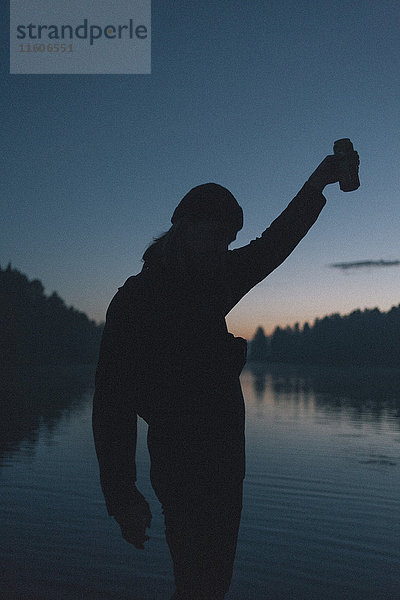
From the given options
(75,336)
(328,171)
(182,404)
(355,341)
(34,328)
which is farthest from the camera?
(355,341)

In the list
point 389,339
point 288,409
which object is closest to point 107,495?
point 288,409

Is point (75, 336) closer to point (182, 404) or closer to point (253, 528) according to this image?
point (253, 528)

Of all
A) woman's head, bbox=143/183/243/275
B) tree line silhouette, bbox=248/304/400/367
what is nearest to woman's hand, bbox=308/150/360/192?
woman's head, bbox=143/183/243/275

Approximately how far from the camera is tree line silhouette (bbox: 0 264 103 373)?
76812 mm

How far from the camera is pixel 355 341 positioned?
167000mm

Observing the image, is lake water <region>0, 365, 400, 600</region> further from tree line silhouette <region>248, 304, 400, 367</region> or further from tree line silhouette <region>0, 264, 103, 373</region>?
tree line silhouette <region>248, 304, 400, 367</region>

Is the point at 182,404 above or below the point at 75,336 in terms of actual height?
below

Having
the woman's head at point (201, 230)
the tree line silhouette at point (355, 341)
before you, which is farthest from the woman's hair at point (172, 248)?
the tree line silhouette at point (355, 341)

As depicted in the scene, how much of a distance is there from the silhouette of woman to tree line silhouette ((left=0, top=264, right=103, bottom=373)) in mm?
75066

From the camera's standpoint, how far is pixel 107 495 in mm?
2504

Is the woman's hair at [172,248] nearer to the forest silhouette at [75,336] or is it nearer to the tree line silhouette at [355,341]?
the forest silhouette at [75,336]

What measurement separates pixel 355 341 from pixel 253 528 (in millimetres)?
163437

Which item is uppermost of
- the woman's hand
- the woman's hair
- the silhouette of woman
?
the woman's hand

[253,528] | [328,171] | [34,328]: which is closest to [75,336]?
[34,328]
